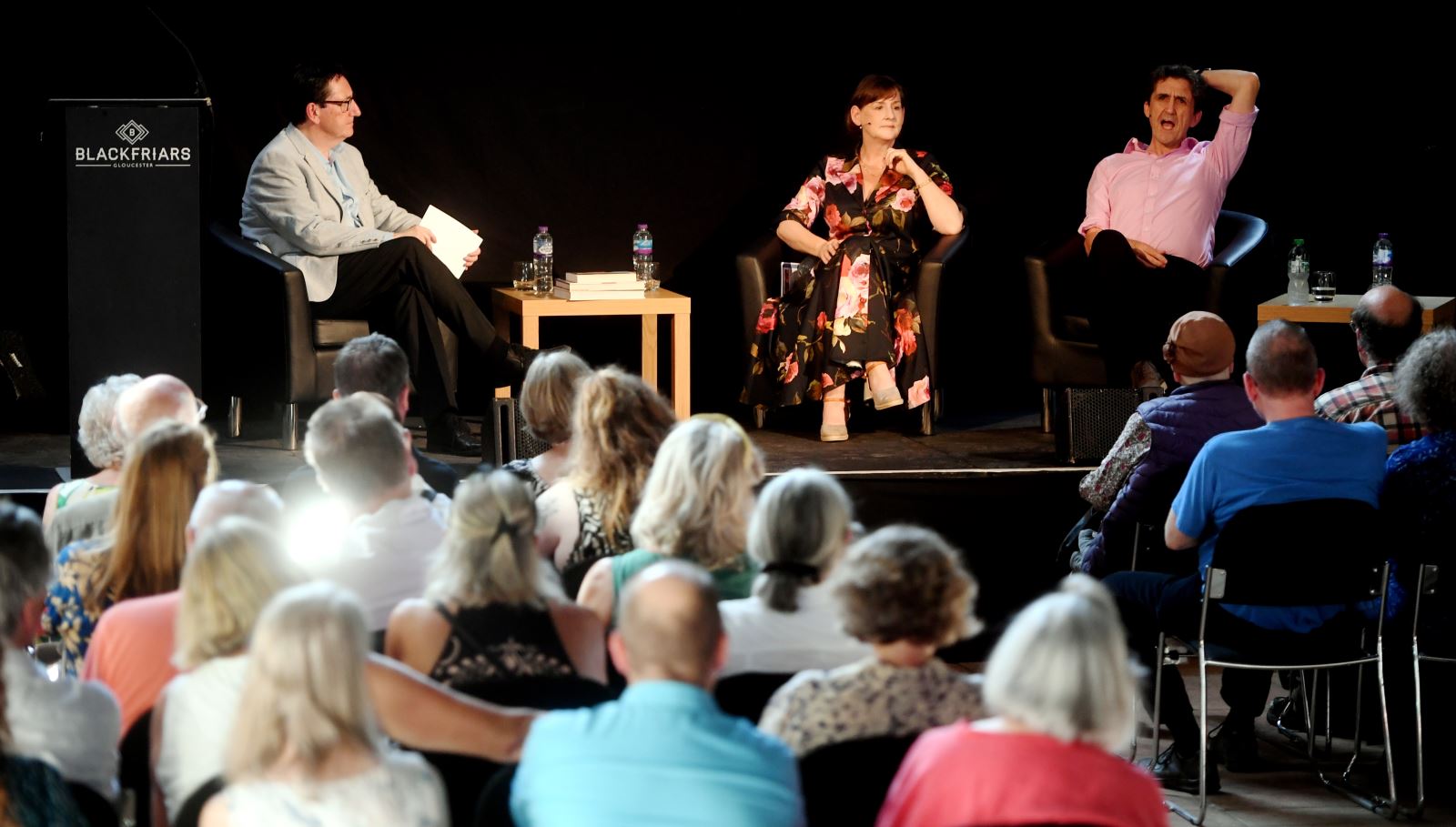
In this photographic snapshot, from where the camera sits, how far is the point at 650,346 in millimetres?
6180

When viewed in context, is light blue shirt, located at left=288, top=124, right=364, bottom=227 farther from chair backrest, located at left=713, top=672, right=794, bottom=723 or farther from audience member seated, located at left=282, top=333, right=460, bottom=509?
chair backrest, located at left=713, top=672, right=794, bottom=723

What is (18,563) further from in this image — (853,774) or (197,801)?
(853,774)

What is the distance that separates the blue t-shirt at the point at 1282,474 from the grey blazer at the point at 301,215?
10.3 ft

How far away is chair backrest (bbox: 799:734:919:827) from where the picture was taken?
2279 mm

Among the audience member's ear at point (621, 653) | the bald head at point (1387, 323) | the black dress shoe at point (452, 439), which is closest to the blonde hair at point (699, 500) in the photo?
the audience member's ear at point (621, 653)

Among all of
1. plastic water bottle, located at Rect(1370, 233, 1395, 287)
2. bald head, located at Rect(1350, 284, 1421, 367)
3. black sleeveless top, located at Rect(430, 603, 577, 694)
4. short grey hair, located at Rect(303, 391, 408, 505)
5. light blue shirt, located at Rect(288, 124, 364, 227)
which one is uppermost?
light blue shirt, located at Rect(288, 124, 364, 227)

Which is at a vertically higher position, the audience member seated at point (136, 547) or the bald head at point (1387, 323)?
the bald head at point (1387, 323)

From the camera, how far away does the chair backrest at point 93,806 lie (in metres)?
2.17

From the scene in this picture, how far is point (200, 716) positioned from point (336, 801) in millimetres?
401

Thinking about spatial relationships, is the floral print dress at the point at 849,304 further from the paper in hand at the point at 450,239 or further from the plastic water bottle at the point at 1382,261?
the plastic water bottle at the point at 1382,261

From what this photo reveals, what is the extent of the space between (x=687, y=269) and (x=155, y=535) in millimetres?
4399

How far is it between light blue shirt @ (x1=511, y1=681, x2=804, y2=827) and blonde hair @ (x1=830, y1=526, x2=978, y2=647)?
11.7 inches

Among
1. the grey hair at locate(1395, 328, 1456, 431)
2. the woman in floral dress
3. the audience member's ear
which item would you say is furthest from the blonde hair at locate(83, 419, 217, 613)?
the woman in floral dress

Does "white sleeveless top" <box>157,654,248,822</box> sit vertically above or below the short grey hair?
below
